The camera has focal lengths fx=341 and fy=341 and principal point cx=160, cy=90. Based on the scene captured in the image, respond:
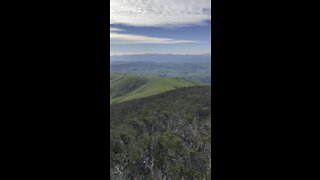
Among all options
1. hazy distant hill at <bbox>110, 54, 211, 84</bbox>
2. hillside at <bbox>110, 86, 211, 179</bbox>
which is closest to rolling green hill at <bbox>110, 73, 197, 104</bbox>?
hillside at <bbox>110, 86, 211, 179</bbox>

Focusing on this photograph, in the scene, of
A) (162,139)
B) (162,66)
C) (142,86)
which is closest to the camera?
(162,66)

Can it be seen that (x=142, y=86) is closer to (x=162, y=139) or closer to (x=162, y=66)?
(x=162, y=139)

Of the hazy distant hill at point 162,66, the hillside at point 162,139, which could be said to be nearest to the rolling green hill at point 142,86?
the hillside at point 162,139

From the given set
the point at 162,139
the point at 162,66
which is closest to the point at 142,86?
the point at 162,139

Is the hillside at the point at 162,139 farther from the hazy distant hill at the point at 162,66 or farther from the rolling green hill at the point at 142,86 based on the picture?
the hazy distant hill at the point at 162,66

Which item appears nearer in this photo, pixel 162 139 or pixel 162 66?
pixel 162 66
